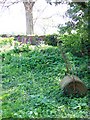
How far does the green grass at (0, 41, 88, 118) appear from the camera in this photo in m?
3.39

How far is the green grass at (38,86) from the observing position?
339 cm

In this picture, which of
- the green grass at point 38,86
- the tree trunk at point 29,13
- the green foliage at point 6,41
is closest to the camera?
the green grass at point 38,86

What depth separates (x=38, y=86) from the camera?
4.57m

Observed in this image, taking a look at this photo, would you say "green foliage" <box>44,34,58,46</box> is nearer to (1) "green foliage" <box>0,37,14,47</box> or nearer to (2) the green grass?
(1) "green foliage" <box>0,37,14,47</box>

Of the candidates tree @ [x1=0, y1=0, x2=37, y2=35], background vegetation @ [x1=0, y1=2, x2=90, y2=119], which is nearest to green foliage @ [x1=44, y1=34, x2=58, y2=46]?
tree @ [x1=0, y1=0, x2=37, y2=35]

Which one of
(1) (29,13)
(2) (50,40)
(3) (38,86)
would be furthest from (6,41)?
(3) (38,86)

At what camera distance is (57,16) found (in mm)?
7027

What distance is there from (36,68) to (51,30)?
293cm

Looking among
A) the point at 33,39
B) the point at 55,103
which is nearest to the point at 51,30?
the point at 33,39

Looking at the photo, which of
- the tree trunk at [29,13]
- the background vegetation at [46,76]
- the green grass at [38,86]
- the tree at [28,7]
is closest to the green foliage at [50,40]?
the tree at [28,7]

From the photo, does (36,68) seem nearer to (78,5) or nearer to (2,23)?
(78,5)

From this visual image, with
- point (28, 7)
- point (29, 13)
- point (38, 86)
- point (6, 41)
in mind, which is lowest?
point (38, 86)

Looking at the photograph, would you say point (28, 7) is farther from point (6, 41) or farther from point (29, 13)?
point (6, 41)

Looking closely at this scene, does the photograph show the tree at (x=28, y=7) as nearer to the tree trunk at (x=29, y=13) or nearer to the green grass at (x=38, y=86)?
the tree trunk at (x=29, y=13)
